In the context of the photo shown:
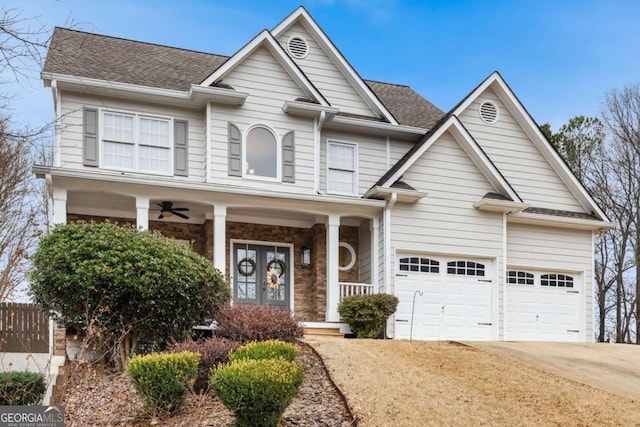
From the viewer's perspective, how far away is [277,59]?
1739cm

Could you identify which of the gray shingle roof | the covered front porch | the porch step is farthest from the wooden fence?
the porch step

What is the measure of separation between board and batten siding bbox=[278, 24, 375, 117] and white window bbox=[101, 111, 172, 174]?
379 cm

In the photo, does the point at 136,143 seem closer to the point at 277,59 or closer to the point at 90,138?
the point at 90,138

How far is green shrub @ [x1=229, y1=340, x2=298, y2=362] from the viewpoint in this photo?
9.89 metres

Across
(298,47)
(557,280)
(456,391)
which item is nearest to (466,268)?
(557,280)

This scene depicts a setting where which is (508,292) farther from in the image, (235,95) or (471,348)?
(235,95)

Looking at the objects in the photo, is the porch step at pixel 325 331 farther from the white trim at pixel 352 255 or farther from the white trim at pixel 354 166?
the white trim at pixel 354 166

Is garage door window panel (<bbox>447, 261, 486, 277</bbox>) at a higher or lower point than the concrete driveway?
higher

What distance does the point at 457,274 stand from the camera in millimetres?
17703

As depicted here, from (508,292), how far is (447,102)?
20.4 feet

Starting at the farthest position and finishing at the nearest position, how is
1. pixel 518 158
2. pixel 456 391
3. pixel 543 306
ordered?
1. pixel 518 158
2. pixel 543 306
3. pixel 456 391

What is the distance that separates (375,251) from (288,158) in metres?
2.92

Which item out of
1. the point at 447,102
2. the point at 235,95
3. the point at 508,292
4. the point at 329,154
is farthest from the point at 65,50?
the point at 508,292

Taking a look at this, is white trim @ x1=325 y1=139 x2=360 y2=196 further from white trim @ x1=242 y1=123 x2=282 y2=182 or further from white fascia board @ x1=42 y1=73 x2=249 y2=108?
white fascia board @ x1=42 y1=73 x2=249 y2=108
